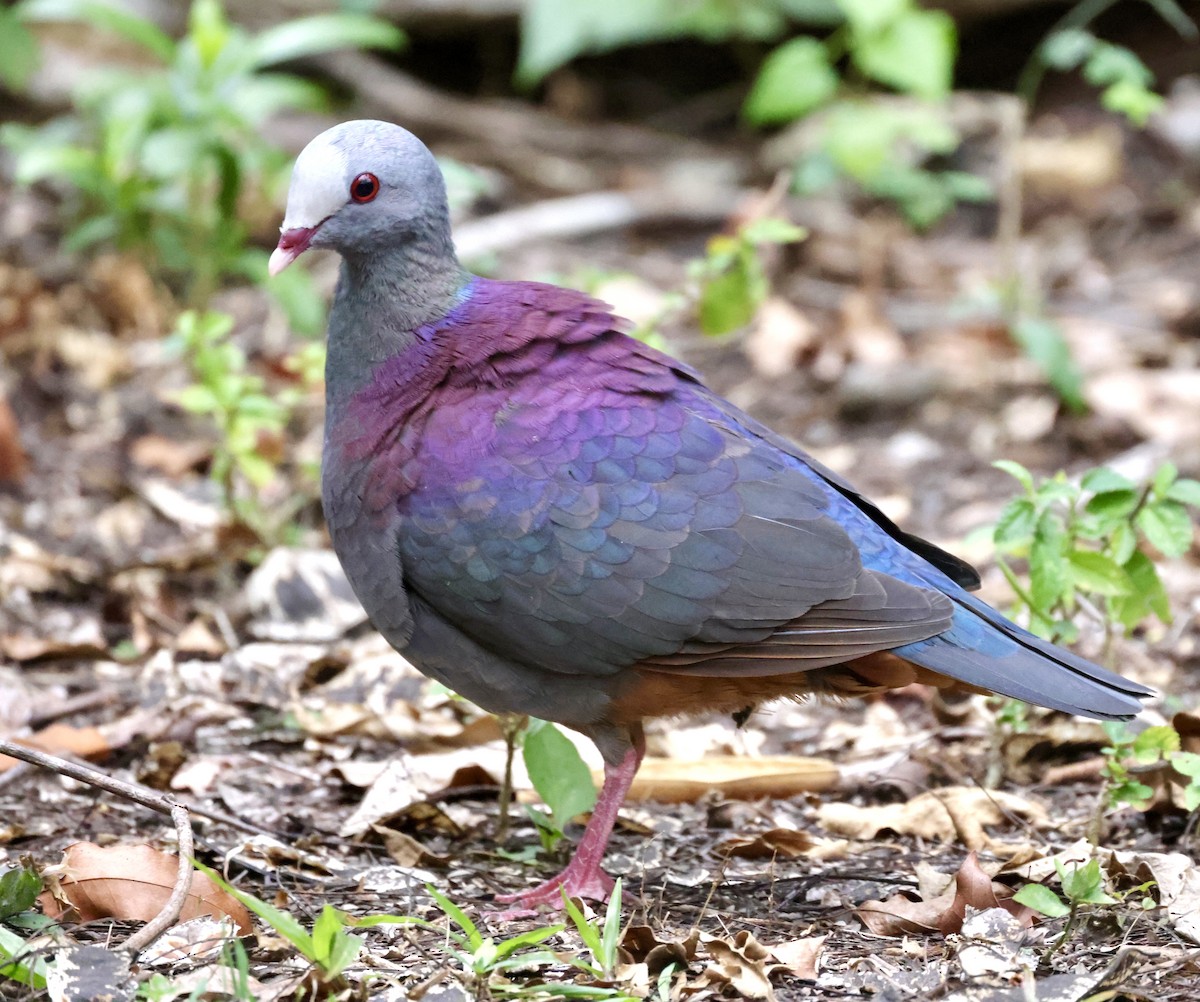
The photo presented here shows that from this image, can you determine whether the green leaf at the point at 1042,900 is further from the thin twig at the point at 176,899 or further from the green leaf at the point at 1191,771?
the thin twig at the point at 176,899

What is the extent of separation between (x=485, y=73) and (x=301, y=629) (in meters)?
5.16

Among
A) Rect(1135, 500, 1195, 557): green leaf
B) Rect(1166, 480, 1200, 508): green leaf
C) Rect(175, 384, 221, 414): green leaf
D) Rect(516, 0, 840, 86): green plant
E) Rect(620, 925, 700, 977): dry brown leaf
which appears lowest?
Rect(620, 925, 700, 977): dry brown leaf

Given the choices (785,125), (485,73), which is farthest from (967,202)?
(485,73)

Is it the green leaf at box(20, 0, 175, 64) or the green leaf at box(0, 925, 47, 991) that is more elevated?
the green leaf at box(20, 0, 175, 64)

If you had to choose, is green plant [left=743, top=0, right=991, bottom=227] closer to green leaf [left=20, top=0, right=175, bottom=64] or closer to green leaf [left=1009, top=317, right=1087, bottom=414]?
green leaf [left=1009, top=317, right=1087, bottom=414]

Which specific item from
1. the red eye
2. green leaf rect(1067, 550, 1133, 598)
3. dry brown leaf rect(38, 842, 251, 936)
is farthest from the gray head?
green leaf rect(1067, 550, 1133, 598)

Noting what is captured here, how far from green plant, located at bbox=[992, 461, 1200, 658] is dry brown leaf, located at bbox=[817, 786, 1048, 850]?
0.43m

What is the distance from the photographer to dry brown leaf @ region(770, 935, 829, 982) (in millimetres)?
2854

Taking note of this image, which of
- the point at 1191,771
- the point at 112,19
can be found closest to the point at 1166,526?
the point at 1191,771

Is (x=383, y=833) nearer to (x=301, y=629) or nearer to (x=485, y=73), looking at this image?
(x=301, y=629)

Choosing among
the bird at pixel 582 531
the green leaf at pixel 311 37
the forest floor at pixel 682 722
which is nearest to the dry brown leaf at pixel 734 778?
the forest floor at pixel 682 722

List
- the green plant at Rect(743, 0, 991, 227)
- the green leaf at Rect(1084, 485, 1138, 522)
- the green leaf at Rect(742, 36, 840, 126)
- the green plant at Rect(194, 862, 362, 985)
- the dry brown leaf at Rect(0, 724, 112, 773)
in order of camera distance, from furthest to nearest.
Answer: the green leaf at Rect(742, 36, 840, 126) < the green plant at Rect(743, 0, 991, 227) < the dry brown leaf at Rect(0, 724, 112, 773) < the green leaf at Rect(1084, 485, 1138, 522) < the green plant at Rect(194, 862, 362, 985)

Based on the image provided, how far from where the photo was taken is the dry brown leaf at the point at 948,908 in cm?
304

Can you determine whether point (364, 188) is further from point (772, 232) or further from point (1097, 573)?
point (1097, 573)
